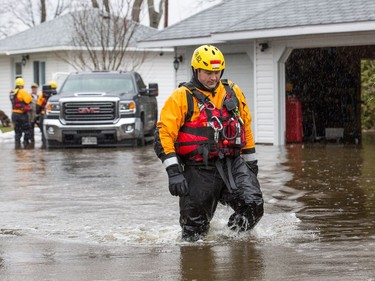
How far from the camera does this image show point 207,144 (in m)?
8.11

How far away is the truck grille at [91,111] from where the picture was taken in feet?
72.4

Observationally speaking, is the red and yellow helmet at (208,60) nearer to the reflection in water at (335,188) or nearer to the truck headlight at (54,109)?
the reflection in water at (335,188)

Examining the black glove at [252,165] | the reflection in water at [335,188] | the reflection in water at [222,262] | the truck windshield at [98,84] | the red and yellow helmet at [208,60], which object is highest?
the truck windshield at [98,84]

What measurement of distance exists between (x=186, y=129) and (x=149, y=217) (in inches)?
91.0

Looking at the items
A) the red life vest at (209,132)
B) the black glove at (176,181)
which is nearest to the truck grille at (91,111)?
the red life vest at (209,132)

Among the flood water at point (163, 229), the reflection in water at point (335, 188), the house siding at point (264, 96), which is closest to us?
the flood water at point (163, 229)

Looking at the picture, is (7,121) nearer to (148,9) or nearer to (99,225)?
(148,9)

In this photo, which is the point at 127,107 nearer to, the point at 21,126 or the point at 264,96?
the point at 264,96

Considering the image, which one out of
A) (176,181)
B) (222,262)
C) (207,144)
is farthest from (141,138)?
(222,262)

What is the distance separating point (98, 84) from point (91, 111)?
1.32 meters

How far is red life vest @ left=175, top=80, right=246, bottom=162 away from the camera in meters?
8.09

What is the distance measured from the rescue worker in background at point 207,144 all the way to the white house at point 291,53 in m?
11.6

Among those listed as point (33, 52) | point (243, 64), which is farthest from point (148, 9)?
point (243, 64)

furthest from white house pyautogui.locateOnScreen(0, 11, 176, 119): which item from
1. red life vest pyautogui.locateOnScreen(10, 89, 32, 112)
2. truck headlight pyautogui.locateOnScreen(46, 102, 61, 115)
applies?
truck headlight pyautogui.locateOnScreen(46, 102, 61, 115)
